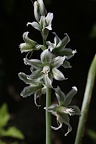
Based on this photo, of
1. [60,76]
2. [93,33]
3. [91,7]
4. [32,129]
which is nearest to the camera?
[60,76]

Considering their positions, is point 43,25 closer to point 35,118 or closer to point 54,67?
point 54,67

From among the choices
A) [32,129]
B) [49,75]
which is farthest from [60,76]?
[32,129]

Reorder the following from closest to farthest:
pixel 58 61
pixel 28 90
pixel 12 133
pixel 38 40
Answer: pixel 58 61 < pixel 28 90 < pixel 12 133 < pixel 38 40

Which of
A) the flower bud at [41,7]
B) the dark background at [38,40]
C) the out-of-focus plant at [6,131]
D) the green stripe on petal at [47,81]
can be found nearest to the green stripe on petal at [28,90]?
the green stripe on petal at [47,81]

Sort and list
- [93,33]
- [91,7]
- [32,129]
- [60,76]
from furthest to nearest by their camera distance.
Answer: [91,7], [93,33], [32,129], [60,76]

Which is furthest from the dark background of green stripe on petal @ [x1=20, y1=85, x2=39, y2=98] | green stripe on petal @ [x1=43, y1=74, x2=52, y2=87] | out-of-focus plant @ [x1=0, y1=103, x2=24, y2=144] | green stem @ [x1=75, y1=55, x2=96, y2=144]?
green stripe on petal @ [x1=43, y1=74, x2=52, y2=87]

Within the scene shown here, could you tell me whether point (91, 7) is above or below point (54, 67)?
above

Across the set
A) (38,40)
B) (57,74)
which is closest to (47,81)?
(57,74)

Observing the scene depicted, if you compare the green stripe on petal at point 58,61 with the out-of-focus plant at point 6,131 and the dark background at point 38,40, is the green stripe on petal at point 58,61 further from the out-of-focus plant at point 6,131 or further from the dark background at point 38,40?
the dark background at point 38,40

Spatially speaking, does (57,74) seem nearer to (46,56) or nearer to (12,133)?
(46,56)
